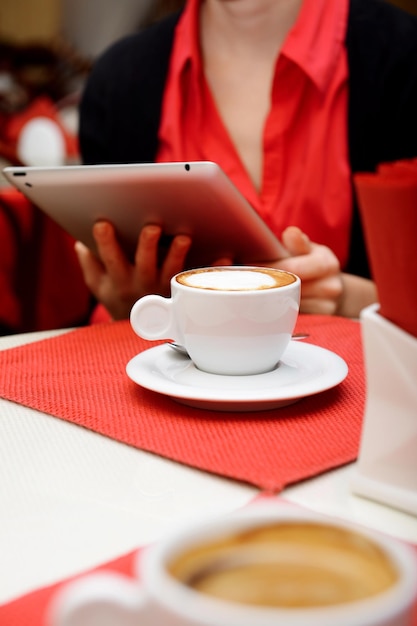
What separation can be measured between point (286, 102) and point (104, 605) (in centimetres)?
110

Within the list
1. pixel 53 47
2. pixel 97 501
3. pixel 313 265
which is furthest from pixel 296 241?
pixel 53 47

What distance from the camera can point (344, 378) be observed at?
1.89ft

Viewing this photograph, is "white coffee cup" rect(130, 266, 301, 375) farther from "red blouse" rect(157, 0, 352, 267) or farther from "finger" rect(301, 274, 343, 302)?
"red blouse" rect(157, 0, 352, 267)

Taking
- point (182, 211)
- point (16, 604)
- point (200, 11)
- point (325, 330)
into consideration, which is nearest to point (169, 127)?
point (200, 11)

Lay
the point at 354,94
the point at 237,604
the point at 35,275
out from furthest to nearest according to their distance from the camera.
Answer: the point at 35,275
the point at 354,94
the point at 237,604

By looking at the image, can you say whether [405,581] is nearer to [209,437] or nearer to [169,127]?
[209,437]

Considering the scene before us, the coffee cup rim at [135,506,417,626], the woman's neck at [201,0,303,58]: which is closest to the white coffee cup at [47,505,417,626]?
the coffee cup rim at [135,506,417,626]

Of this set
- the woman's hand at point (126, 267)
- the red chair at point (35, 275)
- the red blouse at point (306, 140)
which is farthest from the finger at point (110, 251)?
the red chair at point (35, 275)

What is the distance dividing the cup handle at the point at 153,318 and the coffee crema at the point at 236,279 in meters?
0.02

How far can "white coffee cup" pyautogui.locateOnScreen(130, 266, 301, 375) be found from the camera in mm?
560

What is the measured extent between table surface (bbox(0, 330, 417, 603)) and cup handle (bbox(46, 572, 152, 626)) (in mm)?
131

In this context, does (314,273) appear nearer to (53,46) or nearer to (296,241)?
(296,241)

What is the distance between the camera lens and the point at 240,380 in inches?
22.8

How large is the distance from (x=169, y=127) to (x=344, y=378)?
2.63 feet
